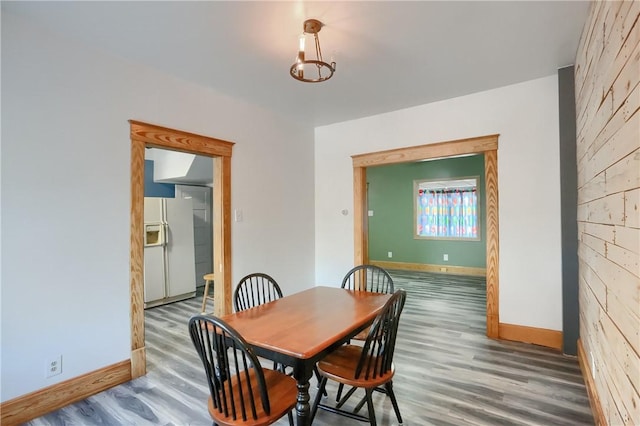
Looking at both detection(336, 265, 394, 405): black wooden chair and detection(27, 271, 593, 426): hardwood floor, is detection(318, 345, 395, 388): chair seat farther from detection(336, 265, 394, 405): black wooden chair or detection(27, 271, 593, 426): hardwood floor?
detection(27, 271, 593, 426): hardwood floor

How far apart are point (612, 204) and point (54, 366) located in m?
3.49

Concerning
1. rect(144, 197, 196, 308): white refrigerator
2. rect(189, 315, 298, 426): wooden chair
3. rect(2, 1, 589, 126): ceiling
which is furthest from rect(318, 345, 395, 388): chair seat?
rect(144, 197, 196, 308): white refrigerator

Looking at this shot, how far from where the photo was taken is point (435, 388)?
243 centimetres

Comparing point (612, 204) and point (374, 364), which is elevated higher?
point (612, 204)

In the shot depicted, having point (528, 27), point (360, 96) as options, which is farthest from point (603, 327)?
point (360, 96)

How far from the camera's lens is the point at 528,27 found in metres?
2.25

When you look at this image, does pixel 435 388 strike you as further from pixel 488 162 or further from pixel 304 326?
pixel 488 162

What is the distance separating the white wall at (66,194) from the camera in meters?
2.07

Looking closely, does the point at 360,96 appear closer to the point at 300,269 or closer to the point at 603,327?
the point at 300,269

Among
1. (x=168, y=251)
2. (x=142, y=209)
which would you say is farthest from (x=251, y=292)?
(x=168, y=251)

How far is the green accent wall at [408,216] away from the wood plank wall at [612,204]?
4.75 meters

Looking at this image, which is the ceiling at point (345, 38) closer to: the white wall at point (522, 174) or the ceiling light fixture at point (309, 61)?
the ceiling light fixture at point (309, 61)

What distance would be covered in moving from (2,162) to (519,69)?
4.02 meters

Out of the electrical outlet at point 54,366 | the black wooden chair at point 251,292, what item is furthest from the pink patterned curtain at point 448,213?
the electrical outlet at point 54,366
